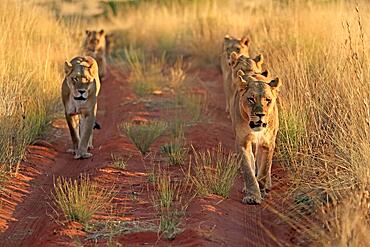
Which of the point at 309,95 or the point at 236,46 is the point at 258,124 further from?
the point at 236,46

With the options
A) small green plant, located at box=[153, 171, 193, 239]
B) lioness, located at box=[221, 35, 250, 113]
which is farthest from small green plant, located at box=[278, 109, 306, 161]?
lioness, located at box=[221, 35, 250, 113]

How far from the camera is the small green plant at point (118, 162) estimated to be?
30.6 feet

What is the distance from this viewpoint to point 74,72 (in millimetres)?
10328

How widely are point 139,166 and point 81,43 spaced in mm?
7059

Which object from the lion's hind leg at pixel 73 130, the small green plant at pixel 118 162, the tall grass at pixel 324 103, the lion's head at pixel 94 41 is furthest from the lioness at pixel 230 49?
the lion's head at pixel 94 41

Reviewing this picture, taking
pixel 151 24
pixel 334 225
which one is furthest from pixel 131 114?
pixel 151 24

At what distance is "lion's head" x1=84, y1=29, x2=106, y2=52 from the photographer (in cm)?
1568

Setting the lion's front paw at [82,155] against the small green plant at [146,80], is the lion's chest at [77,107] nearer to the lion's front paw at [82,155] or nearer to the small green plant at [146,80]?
the lion's front paw at [82,155]

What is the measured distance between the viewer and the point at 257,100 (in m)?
7.80

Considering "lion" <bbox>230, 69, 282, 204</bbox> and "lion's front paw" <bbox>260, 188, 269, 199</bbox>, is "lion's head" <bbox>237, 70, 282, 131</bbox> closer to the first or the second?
"lion" <bbox>230, 69, 282, 204</bbox>

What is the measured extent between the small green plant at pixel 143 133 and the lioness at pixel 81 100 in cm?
55

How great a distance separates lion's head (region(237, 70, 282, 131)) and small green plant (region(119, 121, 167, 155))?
7.56ft

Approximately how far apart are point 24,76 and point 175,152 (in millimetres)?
2692

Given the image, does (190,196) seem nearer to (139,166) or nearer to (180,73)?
(139,166)
